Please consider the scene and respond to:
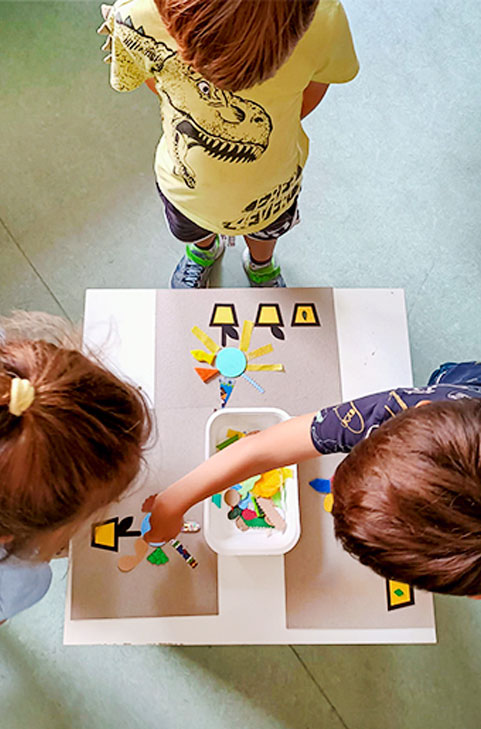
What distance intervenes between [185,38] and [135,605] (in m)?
0.76

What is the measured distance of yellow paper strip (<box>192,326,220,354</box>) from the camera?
1026 millimetres

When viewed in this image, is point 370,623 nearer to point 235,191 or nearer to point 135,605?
point 135,605

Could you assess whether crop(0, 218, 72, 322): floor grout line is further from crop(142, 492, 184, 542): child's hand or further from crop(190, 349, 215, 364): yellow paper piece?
crop(142, 492, 184, 542): child's hand

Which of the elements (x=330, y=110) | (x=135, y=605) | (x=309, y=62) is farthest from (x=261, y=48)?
(x=330, y=110)

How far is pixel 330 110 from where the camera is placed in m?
1.65

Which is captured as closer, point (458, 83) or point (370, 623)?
point (370, 623)

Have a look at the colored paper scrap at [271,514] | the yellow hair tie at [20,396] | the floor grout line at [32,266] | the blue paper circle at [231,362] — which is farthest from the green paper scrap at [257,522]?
the floor grout line at [32,266]

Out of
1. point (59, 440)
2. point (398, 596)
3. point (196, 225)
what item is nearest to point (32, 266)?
point (196, 225)

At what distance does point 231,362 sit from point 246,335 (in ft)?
0.19

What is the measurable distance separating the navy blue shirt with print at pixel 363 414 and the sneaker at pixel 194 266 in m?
0.64

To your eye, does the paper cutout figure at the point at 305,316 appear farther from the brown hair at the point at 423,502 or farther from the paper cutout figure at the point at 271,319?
the brown hair at the point at 423,502

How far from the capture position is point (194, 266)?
143cm

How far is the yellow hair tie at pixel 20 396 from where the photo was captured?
0.59 metres

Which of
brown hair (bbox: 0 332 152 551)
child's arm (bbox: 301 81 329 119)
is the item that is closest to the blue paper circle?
brown hair (bbox: 0 332 152 551)
